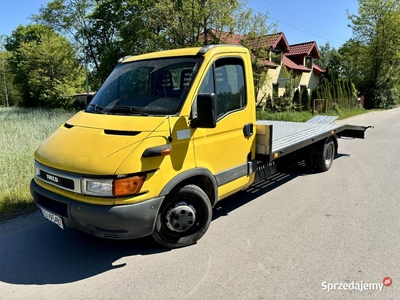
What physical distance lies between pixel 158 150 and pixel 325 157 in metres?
4.93

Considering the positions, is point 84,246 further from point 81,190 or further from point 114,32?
point 114,32

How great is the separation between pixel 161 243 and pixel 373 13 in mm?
37074

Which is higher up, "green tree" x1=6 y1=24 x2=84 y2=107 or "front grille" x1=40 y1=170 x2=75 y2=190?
"green tree" x1=6 y1=24 x2=84 y2=107

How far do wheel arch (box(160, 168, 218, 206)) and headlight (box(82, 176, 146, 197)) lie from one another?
1.03 feet

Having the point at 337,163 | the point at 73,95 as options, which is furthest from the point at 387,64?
the point at 73,95

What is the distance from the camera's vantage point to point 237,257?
3.43m

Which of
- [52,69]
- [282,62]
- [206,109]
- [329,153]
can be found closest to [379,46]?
[282,62]

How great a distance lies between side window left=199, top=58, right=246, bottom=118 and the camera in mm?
3744

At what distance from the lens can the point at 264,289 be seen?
2875 mm

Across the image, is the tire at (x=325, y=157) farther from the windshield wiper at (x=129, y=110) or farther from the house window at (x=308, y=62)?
the house window at (x=308, y=62)

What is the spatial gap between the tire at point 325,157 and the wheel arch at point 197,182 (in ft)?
12.2

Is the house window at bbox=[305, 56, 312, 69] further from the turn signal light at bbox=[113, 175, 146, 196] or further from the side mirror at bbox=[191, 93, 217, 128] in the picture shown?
the turn signal light at bbox=[113, 175, 146, 196]

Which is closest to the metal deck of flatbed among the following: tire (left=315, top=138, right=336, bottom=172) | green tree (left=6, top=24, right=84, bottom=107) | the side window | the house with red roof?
tire (left=315, top=138, right=336, bottom=172)

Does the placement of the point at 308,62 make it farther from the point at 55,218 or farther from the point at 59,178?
the point at 55,218
